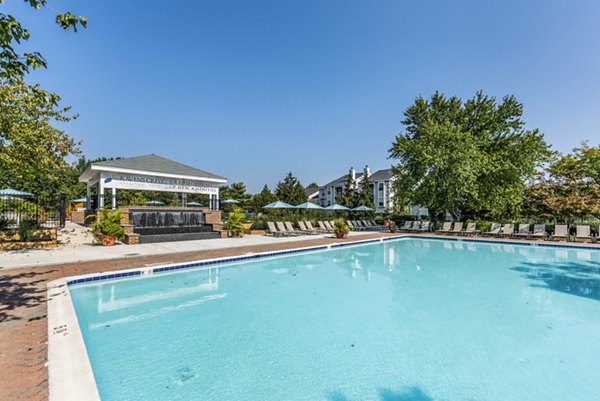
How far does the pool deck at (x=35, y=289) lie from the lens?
110 inches

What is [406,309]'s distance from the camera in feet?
19.9

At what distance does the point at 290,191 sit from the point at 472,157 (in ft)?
83.6

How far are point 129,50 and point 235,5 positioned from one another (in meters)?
5.71

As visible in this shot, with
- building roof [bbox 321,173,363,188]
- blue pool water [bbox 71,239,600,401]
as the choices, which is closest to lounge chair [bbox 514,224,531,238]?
blue pool water [bbox 71,239,600,401]

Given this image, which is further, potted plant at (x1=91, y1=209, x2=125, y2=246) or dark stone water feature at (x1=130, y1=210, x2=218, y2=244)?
dark stone water feature at (x1=130, y1=210, x2=218, y2=244)

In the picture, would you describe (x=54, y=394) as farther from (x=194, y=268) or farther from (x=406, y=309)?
(x=194, y=268)

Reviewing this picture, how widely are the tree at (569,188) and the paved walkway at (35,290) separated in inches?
786

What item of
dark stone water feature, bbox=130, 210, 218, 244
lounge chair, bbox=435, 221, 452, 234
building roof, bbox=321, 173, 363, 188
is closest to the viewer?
dark stone water feature, bbox=130, 210, 218, 244

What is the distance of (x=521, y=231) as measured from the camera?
703 inches

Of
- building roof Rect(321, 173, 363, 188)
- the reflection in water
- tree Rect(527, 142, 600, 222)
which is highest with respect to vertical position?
building roof Rect(321, 173, 363, 188)

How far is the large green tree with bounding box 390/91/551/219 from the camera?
19344 millimetres

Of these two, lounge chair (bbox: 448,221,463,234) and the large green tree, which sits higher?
the large green tree

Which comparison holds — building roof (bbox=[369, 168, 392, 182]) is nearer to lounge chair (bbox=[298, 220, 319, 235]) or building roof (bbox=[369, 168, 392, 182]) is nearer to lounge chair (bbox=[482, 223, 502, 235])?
lounge chair (bbox=[482, 223, 502, 235])

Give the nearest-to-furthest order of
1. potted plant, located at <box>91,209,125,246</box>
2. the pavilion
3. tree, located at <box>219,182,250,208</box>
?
potted plant, located at <box>91,209,125,246</box> < the pavilion < tree, located at <box>219,182,250,208</box>
